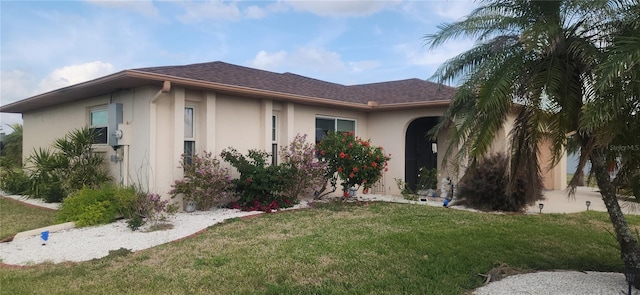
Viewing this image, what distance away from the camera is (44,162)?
10.4 metres

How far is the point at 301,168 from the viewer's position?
10.7m

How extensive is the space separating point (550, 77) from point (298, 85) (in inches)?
397

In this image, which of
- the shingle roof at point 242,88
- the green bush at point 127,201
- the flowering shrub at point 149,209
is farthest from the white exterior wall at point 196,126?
the flowering shrub at point 149,209

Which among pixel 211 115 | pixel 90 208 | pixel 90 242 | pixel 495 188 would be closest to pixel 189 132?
pixel 211 115

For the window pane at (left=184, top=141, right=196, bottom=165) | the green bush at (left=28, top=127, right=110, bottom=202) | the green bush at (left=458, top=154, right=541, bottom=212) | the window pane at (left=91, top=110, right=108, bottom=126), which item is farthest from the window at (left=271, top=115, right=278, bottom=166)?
the green bush at (left=458, top=154, right=541, bottom=212)

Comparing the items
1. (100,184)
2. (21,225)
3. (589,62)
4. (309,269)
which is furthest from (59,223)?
(589,62)

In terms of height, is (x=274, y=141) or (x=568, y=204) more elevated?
(x=274, y=141)

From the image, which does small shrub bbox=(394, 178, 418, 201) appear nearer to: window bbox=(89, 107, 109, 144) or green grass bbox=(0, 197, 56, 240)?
window bbox=(89, 107, 109, 144)

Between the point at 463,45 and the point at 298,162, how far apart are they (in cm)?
567

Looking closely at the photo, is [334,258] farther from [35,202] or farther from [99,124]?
[35,202]

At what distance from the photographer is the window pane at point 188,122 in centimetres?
1022

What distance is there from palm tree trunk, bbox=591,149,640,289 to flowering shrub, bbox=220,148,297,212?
Answer: 6689mm

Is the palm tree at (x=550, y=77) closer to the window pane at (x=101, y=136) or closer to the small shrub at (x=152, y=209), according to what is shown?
the small shrub at (x=152, y=209)

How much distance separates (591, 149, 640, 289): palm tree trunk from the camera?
4770mm
